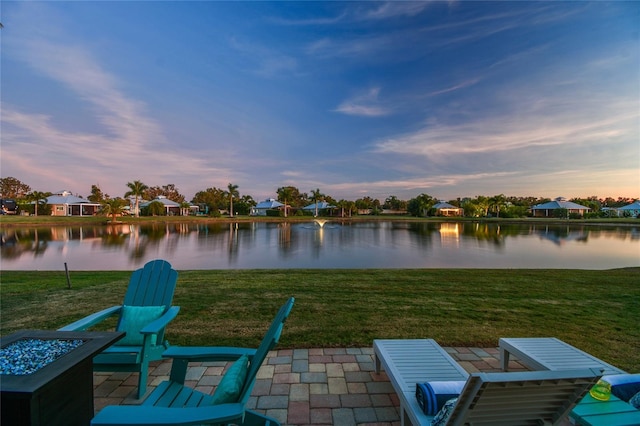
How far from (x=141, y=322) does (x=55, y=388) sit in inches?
47.6

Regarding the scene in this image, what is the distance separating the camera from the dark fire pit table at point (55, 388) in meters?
1.14

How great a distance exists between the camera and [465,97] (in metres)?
19.4

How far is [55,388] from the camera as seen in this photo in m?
1.28

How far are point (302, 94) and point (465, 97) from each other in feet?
36.2

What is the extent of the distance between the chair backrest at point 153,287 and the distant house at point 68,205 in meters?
54.6

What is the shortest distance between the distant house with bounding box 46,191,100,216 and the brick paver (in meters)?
55.2

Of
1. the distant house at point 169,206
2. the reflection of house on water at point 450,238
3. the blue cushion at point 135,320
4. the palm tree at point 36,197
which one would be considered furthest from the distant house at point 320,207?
the blue cushion at point 135,320

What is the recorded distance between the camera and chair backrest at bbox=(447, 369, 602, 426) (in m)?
0.94

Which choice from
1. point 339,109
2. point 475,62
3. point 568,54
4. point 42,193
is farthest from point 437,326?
point 42,193

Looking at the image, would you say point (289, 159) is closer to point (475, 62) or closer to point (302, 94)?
point (302, 94)

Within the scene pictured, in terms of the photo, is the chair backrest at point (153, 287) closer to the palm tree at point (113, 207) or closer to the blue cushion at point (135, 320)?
the blue cushion at point (135, 320)

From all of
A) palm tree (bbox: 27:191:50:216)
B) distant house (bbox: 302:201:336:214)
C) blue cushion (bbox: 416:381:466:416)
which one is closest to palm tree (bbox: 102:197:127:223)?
palm tree (bbox: 27:191:50:216)

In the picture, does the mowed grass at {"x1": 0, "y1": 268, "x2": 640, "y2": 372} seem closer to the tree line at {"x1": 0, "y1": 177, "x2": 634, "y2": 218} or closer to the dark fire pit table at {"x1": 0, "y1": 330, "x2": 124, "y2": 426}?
the dark fire pit table at {"x1": 0, "y1": 330, "x2": 124, "y2": 426}

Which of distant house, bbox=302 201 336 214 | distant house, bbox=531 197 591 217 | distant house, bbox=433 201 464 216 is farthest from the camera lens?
distant house, bbox=433 201 464 216
